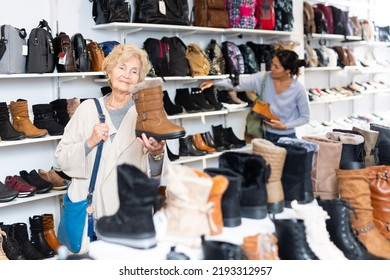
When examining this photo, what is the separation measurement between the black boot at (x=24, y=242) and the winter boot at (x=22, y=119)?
2.20ft

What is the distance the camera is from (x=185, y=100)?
16.9ft

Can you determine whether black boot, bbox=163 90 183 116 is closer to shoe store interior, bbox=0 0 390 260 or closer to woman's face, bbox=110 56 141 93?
shoe store interior, bbox=0 0 390 260

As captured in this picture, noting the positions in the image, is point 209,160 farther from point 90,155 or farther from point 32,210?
point 90,155

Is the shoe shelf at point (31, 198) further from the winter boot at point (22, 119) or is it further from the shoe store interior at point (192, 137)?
the winter boot at point (22, 119)

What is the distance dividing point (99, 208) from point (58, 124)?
174cm

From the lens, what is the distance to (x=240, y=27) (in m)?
5.53

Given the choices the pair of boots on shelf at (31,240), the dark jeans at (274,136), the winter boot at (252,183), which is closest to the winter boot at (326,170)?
the winter boot at (252,183)

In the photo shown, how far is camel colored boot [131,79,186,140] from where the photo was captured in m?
2.18

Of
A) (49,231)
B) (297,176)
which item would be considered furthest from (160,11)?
(297,176)

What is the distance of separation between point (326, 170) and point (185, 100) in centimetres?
309

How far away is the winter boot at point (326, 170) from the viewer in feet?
7.07

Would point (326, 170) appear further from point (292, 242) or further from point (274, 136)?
point (274, 136)

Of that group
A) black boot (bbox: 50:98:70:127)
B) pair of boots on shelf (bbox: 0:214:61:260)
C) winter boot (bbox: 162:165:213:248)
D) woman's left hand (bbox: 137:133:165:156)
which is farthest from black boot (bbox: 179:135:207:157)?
winter boot (bbox: 162:165:213:248)

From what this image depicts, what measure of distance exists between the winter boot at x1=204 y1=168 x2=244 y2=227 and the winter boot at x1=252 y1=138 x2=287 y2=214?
20 centimetres
